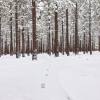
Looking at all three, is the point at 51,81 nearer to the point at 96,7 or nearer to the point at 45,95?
the point at 45,95

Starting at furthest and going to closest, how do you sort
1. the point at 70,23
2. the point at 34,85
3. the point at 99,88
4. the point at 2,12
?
the point at 70,23, the point at 2,12, the point at 34,85, the point at 99,88

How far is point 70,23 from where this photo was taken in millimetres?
65188

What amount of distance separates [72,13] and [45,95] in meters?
50.4

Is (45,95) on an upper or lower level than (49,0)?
lower

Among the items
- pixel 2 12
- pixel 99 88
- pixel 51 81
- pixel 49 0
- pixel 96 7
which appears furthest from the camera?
pixel 96 7

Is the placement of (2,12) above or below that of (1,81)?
above

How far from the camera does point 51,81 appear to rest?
11578 millimetres

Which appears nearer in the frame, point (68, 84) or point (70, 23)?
point (68, 84)

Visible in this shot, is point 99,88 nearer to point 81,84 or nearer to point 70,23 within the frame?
point 81,84

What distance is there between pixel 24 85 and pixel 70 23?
55.1 m

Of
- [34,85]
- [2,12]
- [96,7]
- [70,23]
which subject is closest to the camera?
[34,85]

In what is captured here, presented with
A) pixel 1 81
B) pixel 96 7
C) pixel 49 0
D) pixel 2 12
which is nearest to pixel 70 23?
pixel 96 7

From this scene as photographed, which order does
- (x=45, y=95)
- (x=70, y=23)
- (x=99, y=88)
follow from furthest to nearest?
(x=70, y=23), (x=99, y=88), (x=45, y=95)

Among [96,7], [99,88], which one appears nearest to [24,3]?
[96,7]
